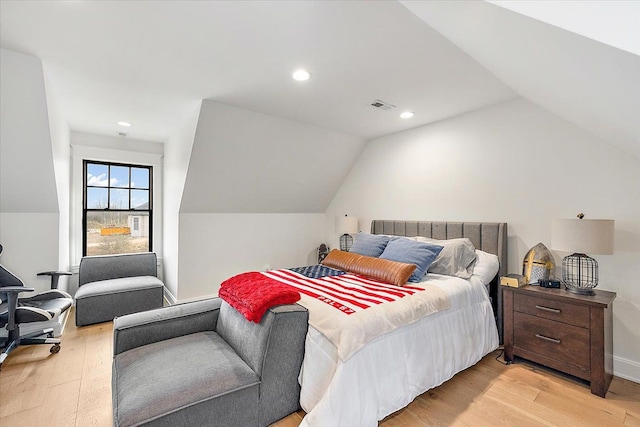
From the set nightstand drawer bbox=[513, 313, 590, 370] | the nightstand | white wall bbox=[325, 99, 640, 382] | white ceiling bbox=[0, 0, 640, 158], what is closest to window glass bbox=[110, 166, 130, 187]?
white ceiling bbox=[0, 0, 640, 158]

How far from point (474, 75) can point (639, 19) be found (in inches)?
63.3

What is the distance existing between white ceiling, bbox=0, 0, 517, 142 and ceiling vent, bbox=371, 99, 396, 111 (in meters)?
0.08

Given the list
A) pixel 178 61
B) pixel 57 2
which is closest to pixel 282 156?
pixel 178 61

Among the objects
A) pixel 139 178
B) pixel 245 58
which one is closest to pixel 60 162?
pixel 139 178

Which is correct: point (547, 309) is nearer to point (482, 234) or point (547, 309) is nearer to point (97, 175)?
point (482, 234)

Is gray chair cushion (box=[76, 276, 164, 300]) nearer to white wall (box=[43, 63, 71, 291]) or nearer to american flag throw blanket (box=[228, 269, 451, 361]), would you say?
white wall (box=[43, 63, 71, 291])

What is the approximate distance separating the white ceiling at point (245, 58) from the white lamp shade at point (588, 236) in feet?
4.42

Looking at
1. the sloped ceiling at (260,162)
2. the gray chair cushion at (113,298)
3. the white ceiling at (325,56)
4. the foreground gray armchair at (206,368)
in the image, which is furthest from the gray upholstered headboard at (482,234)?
the gray chair cushion at (113,298)

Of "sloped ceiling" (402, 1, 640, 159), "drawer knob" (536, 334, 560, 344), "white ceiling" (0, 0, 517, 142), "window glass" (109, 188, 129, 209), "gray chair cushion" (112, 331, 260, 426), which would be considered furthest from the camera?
"window glass" (109, 188, 129, 209)

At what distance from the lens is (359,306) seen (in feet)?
6.10

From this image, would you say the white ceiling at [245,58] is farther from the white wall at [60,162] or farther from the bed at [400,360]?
the bed at [400,360]

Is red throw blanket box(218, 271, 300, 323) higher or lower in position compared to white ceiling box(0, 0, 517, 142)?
lower

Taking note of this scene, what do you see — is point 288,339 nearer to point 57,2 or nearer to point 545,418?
point 545,418

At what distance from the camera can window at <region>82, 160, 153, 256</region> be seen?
4164 mm
